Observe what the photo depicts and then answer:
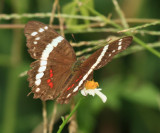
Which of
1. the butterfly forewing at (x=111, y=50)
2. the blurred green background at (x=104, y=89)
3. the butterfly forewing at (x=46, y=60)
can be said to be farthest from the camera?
the blurred green background at (x=104, y=89)

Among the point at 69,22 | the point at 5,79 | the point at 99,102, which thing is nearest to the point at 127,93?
the point at 99,102

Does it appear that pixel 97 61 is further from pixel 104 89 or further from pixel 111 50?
pixel 104 89

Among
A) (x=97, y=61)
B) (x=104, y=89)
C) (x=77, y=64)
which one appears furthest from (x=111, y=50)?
(x=104, y=89)

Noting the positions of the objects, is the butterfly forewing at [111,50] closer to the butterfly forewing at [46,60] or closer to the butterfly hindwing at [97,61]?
the butterfly hindwing at [97,61]

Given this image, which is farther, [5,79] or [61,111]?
[5,79]

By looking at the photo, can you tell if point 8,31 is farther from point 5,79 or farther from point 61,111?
point 61,111

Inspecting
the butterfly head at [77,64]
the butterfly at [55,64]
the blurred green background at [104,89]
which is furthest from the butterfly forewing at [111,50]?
the blurred green background at [104,89]

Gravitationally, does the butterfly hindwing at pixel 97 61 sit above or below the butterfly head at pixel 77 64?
below
